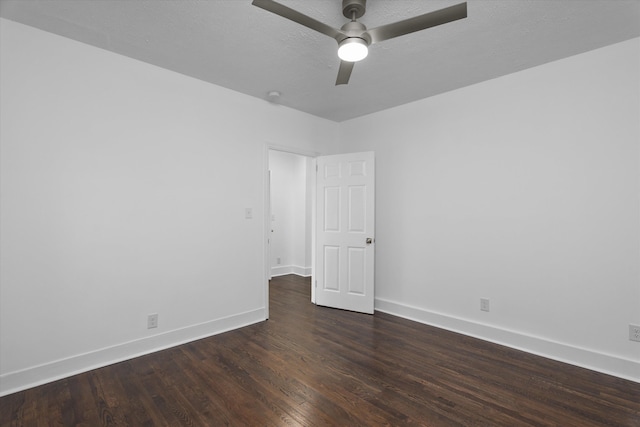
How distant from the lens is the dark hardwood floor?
1.95m

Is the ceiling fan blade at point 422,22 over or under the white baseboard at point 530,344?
over

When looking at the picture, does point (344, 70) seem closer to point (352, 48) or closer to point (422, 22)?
point (352, 48)

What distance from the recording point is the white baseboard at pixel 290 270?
19.7ft

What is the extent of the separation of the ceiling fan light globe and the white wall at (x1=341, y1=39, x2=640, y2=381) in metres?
1.91

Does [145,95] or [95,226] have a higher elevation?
[145,95]

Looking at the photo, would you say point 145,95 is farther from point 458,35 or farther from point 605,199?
point 605,199

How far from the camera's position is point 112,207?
2.67 meters

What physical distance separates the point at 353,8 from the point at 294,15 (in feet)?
1.63

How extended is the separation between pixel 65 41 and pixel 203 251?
210 cm

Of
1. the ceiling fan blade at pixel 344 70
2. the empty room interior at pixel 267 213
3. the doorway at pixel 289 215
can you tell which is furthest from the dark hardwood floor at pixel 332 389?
the doorway at pixel 289 215

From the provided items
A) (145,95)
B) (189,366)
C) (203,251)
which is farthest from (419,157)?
(189,366)

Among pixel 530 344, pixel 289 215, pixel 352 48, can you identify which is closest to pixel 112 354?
pixel 352 48

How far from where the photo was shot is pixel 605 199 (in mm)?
2561

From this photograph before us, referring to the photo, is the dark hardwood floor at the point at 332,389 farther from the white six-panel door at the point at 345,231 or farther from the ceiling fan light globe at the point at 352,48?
the ceiling fan light globe at the point at 352,48
